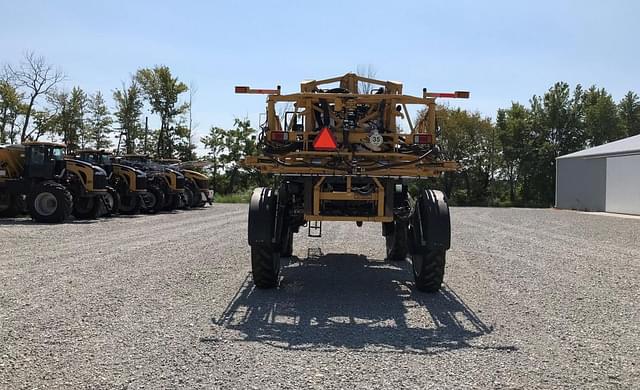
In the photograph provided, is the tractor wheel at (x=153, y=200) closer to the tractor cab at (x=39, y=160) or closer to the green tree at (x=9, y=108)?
the tractor cab at (x=39, y=160)

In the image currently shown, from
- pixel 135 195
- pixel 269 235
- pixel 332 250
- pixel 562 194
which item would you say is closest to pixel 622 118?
pixel 562 194

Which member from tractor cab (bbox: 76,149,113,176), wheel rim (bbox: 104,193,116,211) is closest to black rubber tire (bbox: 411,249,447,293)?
wheel rim (bbox: 104,193,116,211)

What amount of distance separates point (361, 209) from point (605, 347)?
10.8ft

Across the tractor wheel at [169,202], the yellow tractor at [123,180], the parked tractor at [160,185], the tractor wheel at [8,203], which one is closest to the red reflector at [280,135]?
the tractor wheel at [8,203]

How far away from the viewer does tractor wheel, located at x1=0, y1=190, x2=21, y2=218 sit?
64.7ft

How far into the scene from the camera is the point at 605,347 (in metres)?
5.30

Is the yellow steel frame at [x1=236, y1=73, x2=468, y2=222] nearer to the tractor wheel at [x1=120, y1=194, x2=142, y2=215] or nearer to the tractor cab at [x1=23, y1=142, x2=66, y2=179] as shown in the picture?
the tractor cab at [x1=23, y1=142, x2=66, y2=179]

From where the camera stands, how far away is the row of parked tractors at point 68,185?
1881 cm

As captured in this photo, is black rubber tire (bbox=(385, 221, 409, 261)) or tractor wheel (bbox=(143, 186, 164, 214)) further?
tractor wheel (bbox=(143, 186, 164, 214))

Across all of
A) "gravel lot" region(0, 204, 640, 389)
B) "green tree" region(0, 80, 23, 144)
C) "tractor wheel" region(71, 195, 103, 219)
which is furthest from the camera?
"green tree" region(0, 80, 23, 144)

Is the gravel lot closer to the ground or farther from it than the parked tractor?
closer to the ground

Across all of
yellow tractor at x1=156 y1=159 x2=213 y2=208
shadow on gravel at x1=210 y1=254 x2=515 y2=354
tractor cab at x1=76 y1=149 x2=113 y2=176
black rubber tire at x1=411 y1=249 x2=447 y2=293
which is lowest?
shadow on gravel at x1=210 y1=254 x2=515 y2=354

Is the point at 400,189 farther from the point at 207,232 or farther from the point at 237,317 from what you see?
the point at 207,232

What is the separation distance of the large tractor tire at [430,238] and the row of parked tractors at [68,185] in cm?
1398
